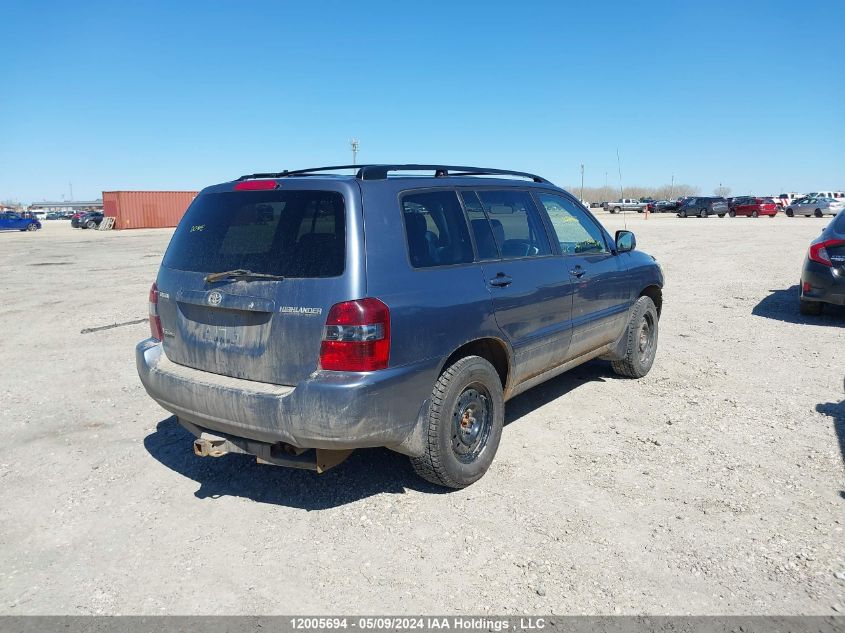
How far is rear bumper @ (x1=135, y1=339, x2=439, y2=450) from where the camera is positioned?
3.25 metres

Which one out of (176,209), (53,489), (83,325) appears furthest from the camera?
(176,209)

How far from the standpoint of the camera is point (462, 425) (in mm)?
4004

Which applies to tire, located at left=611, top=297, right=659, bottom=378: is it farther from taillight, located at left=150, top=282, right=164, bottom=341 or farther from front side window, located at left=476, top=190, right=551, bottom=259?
taillight, located at left=150, top=282, right=164, bottom=341

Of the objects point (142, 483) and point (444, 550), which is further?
point (142, 483)

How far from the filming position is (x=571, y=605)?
2.89 m

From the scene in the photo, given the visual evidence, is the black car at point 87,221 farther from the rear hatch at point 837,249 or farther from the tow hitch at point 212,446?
the tow hitch at point 212,446

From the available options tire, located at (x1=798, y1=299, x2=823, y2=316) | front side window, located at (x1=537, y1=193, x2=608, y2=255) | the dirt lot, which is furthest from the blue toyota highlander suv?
tire, located at (x1=798, y1=299, x2=823, y2=316)

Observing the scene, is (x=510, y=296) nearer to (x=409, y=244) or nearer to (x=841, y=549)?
(x=409, y=244)

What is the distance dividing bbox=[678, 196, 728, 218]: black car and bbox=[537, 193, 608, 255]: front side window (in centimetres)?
4916

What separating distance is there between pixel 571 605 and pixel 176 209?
180 feet

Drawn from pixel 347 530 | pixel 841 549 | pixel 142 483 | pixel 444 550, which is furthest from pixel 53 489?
pixel 841 549

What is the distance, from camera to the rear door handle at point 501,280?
13.5ft

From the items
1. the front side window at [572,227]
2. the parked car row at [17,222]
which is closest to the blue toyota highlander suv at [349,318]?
the front side window at [572,227]

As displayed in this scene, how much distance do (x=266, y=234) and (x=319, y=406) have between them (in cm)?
105
